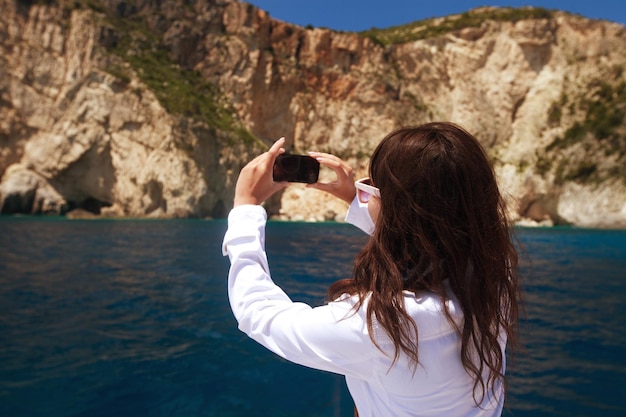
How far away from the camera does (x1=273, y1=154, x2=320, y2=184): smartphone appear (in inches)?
46.9

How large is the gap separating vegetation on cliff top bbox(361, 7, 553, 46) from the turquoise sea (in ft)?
173

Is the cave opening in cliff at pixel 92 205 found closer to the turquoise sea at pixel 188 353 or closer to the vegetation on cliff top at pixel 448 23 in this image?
the turquoise sea at pixel 188 353

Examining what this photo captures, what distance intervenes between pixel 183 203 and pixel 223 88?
1740cm

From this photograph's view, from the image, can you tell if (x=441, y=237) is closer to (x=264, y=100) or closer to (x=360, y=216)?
(x=360, y=216)

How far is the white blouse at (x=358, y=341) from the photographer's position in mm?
903

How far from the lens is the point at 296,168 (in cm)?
125

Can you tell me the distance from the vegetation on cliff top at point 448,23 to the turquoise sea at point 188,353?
173ft

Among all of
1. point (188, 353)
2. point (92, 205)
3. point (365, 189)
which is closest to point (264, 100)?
point (92, 205)

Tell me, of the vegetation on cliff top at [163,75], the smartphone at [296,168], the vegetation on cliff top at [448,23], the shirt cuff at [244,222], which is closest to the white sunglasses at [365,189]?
the smartphone at [296,168]

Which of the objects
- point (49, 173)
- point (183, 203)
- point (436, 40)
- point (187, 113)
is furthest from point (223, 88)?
point (436, 40)

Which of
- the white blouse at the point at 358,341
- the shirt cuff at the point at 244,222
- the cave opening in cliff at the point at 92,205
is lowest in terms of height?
the cave opening in cliff at the point at 92,205

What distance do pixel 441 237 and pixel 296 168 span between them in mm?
498

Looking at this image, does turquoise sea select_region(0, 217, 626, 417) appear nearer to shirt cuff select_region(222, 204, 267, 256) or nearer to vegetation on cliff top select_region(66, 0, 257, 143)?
shirt cuff select_region(222, 204, 267, 256)

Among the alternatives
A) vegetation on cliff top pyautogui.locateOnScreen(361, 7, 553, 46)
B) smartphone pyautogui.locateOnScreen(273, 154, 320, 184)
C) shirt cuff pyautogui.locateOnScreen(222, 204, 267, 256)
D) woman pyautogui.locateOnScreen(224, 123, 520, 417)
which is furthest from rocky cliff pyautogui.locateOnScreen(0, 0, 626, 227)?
woman pyautogui.locateOnScreen(224, 123, 520, 417)
